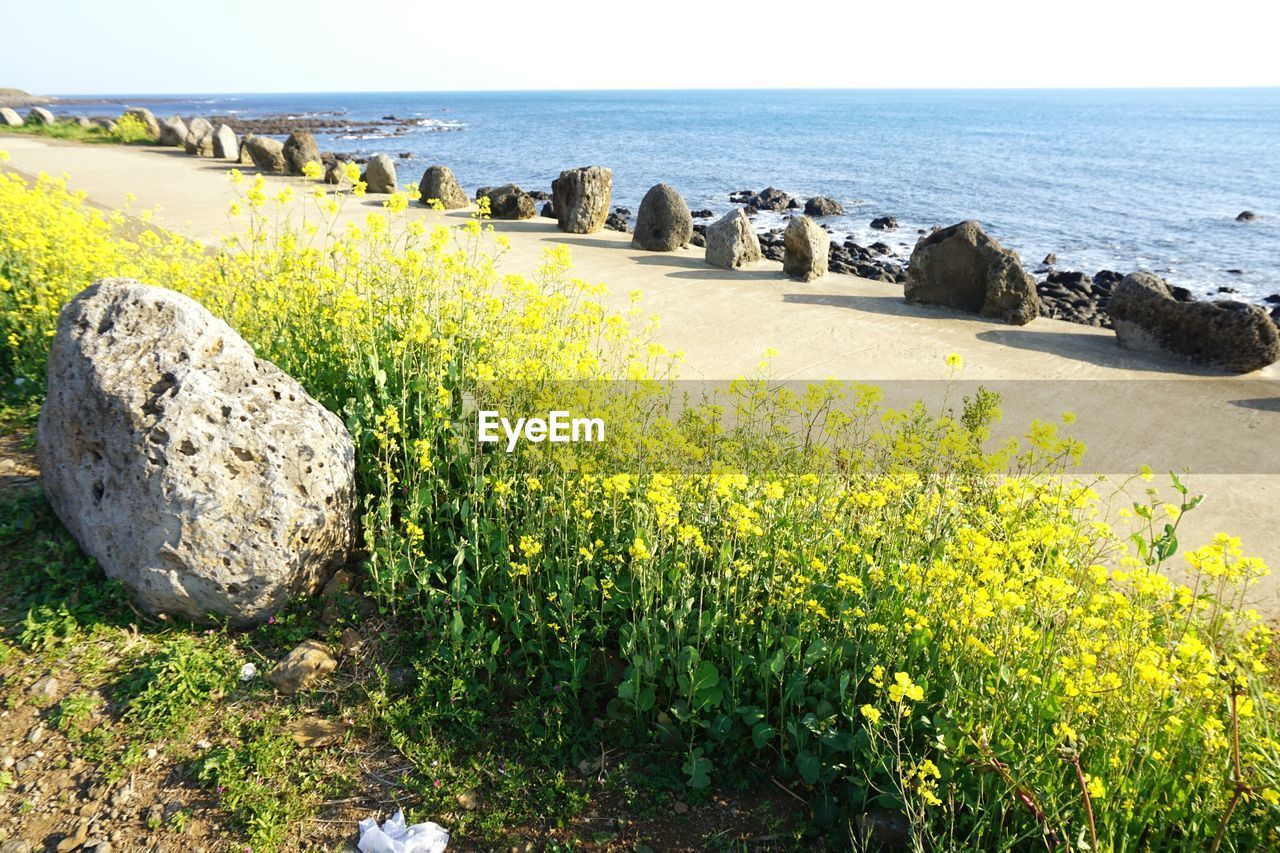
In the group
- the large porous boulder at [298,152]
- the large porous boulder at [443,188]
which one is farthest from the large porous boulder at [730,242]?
the large porous boulder at [298,152]

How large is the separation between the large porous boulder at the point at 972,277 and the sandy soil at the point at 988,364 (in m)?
0.25

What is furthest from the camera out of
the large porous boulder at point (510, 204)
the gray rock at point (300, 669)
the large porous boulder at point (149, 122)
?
the large porous boulder at point (149, 122)

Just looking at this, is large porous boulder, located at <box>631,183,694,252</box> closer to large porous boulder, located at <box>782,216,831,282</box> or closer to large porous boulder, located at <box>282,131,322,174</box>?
large porous boulder, located at <box>782,216,831,282</box>

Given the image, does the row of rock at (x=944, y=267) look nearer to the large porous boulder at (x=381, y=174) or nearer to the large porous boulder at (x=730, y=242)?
the large porous boulder at (x=730, y=242)

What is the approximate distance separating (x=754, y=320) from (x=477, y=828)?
26.0ft

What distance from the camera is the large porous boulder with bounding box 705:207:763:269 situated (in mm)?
12781

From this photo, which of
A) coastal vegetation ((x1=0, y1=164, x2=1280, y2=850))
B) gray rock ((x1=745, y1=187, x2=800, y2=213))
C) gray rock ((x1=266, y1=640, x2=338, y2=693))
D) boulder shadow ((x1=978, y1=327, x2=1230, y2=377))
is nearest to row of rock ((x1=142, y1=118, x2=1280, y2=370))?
boulder shadow ((x1=978, y1=327, x2=1230, y2=377))

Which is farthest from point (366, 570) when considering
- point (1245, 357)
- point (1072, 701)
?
point (1245, 357)

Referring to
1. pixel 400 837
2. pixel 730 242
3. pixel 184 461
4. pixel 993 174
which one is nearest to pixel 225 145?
pixel 730 242

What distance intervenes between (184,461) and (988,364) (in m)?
8.03

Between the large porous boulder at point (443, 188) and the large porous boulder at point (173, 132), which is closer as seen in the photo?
the large porous boulder at point (443, 188)

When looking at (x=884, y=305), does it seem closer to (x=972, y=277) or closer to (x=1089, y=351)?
(x=972, y=277)

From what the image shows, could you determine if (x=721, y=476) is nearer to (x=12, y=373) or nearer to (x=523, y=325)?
(x=523, y=325)

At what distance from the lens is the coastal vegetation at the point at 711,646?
279 cm
